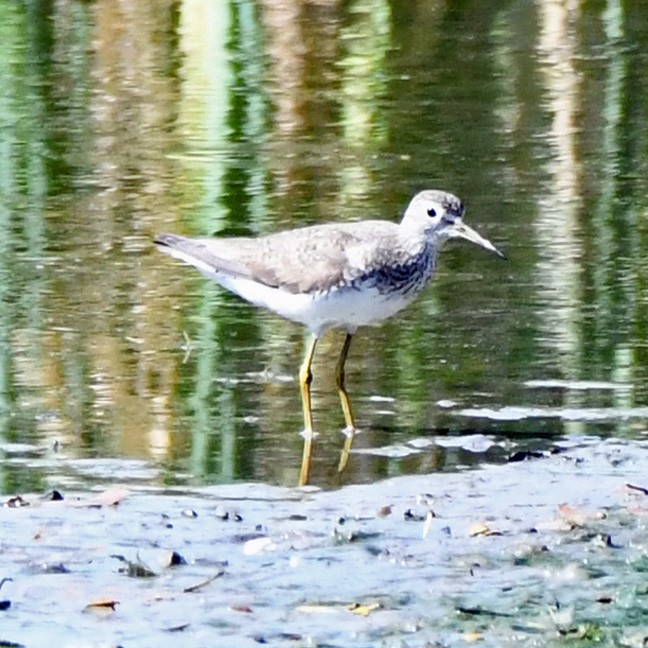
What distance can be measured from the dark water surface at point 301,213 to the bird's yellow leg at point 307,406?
0.16ft

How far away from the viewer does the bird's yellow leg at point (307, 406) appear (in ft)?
21.9

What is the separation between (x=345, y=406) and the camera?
23.3 feet

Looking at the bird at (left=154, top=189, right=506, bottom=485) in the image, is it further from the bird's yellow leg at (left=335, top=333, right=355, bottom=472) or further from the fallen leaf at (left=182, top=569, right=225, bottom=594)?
the fallen leaf at (left=182, top=569, right=225, bottom=594)

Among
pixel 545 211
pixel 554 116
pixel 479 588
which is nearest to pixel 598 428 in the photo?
pixel 479 588

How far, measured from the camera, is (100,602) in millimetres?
5078

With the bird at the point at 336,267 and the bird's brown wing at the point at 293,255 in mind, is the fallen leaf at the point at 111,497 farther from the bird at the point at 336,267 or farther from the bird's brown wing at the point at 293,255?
the bird's brown wing at the point at 293,255

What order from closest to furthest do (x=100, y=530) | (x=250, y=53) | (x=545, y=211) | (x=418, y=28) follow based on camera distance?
(x=100, y=530), (x=545, y=211), (x=250, y=53), (x=418, y=28)

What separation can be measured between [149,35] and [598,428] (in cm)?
852

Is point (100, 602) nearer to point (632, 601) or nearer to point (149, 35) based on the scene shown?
point (632, 601)

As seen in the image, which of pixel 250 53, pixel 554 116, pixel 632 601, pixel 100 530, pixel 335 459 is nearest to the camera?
pixel 632 601

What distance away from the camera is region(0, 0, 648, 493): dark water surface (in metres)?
7.02

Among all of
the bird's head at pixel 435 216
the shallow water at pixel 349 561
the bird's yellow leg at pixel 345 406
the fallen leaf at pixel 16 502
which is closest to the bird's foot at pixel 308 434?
the bird's yellow leg at pixel 345 406

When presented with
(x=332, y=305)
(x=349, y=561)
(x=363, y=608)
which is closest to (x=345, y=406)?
(x=332, y=305)

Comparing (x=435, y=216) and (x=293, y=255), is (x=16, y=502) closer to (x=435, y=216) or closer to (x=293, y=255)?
(x=293, y=255)
